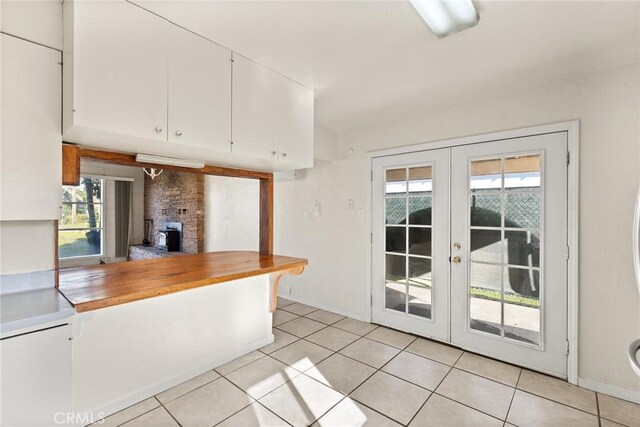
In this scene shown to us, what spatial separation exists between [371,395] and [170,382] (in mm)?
1479

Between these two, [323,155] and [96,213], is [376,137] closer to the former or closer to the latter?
[323,155]

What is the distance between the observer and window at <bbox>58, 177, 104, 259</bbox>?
6.39m

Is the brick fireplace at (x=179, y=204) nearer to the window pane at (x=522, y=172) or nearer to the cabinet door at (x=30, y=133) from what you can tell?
the cabinet door at (x=30, y=133)

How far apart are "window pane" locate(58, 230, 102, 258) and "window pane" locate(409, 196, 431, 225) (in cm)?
714

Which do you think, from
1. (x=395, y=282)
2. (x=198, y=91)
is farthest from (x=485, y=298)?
(x=198, y=91)

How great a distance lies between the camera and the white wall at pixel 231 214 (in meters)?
4.74

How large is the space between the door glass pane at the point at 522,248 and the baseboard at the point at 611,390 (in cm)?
90

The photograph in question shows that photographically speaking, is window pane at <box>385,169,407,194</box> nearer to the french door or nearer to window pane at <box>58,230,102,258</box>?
the french door

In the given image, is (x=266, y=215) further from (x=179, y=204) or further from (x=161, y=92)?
(x=179, y=204)

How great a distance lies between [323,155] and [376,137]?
68cm

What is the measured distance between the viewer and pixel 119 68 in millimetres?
1480

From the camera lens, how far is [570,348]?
2291mm

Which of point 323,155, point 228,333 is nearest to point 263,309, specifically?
point 228,333

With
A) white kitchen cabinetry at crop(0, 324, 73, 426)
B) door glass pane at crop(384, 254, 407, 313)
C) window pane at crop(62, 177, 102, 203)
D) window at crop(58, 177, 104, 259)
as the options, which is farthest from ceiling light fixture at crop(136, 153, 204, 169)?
window pane at crop(62, 177, 102, 203)
